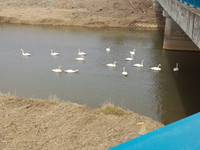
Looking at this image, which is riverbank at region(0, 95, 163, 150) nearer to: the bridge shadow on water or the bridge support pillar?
the bridge shadow on water

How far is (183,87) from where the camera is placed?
1625 centimetres

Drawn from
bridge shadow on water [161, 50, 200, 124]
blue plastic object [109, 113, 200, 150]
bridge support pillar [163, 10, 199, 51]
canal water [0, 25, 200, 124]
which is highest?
blue plastic object [109, 113, 200, 150]

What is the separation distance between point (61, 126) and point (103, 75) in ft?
31.6

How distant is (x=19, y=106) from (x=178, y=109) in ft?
23.0

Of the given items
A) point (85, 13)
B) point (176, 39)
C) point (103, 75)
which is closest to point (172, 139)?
point (103, 75)

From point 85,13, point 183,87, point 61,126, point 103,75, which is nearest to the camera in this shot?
point 61,126

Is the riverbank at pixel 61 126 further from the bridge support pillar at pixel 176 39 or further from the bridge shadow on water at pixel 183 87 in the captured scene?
the bridge support pillar at pixel 176 39

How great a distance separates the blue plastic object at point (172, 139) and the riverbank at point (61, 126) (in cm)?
558

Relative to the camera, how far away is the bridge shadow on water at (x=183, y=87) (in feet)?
41.5

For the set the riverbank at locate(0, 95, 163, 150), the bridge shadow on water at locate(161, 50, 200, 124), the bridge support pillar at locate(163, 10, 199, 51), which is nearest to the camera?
the riverbank at locate(0, 95, 163, 150)

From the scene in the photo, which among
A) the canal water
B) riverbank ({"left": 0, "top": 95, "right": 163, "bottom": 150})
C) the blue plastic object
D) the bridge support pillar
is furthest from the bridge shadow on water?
the blue plastic object

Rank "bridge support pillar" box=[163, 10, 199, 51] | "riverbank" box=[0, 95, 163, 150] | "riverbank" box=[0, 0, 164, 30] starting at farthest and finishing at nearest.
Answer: "riverbank" box=[0, 0, 164, 30] < "bridge support pillar" box=[163, 10, 199, 51] < "riverbank" box=[0, 95, 163, 150]

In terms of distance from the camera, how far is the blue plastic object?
1.32 m

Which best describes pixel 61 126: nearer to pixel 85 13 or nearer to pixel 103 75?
pixel 103 75
